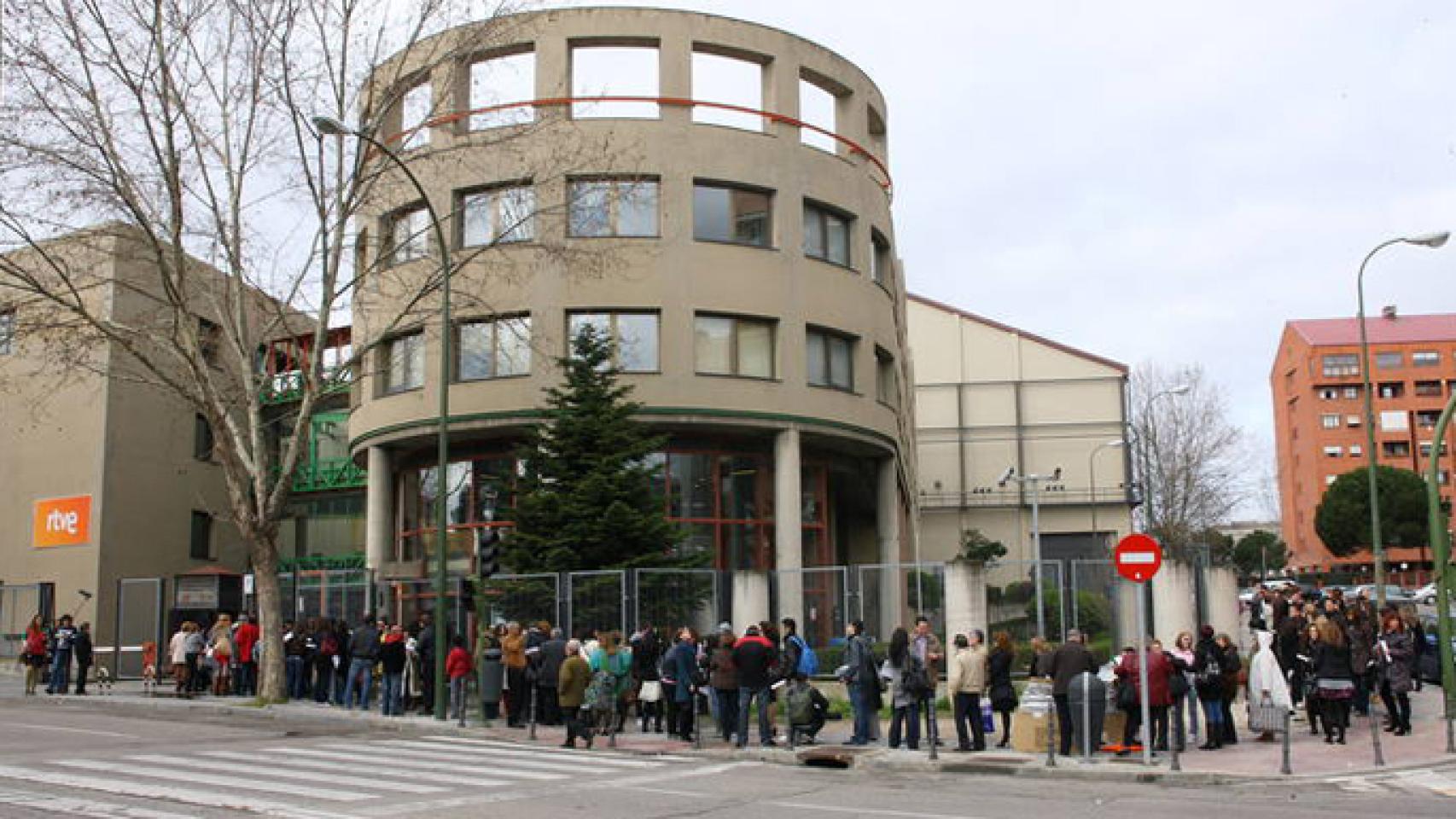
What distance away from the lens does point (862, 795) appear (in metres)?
13.3

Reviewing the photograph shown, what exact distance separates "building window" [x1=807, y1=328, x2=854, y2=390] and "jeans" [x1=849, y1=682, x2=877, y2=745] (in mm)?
15245

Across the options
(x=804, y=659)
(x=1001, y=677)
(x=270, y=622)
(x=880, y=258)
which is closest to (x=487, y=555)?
(x=804, y=659)

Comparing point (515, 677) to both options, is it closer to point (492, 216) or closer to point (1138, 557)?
point (1138, 557)

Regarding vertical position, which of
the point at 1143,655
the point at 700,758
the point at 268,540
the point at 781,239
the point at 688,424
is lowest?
the point at 700,758

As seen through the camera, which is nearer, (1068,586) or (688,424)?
(1068,586)

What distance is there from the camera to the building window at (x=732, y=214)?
3195 centimetres

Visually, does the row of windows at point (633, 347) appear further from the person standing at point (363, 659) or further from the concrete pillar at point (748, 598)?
the person standing at point (363, 659)

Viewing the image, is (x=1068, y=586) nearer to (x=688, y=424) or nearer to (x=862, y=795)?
(x=688, y=424)

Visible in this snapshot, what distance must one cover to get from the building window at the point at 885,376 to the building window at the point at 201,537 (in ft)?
83.3

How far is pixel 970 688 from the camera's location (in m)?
17.0

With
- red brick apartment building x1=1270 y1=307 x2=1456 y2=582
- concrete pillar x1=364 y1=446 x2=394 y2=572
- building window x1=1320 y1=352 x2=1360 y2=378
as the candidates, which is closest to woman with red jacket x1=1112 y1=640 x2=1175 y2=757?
concrete pillar x1=364 y1=446 x2=394 y2=572

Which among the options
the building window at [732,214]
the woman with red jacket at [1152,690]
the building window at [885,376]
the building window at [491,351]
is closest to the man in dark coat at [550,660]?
the woman with red jacket at [1152,690]

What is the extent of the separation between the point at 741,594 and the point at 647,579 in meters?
1.81

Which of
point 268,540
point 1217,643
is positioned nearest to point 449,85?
point 268,540
